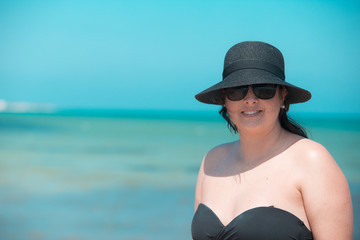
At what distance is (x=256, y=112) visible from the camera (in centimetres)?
234

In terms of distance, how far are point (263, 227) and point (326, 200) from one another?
0.29 meters

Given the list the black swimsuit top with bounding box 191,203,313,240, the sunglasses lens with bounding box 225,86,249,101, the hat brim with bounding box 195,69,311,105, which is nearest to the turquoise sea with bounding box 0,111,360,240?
the hat brim with bounding box 195,69,311,105

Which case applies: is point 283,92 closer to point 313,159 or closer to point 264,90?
point 264,90

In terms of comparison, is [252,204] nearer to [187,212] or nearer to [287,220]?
[287,220]

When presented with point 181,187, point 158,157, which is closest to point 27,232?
point 181,187

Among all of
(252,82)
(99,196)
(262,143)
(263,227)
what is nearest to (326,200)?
(263,227)

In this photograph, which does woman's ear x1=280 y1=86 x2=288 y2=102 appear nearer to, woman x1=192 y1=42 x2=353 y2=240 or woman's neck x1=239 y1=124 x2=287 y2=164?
woman x1=192 y1=42 x2=353 y2=240

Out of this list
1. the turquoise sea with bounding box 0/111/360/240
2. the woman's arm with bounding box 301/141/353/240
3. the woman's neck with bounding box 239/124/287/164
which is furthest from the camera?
the turquoise sea with bounding box 0/111/360/240

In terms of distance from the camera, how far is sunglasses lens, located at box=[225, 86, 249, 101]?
2.33 meters

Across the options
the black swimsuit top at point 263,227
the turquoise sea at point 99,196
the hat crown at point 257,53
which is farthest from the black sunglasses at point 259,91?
the turquoise sea at point 99,196

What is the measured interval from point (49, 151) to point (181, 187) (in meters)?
8.05

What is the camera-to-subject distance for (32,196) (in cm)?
821

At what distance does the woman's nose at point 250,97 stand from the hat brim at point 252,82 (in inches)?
3.3

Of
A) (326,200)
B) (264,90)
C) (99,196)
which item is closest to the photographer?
(326,200)
